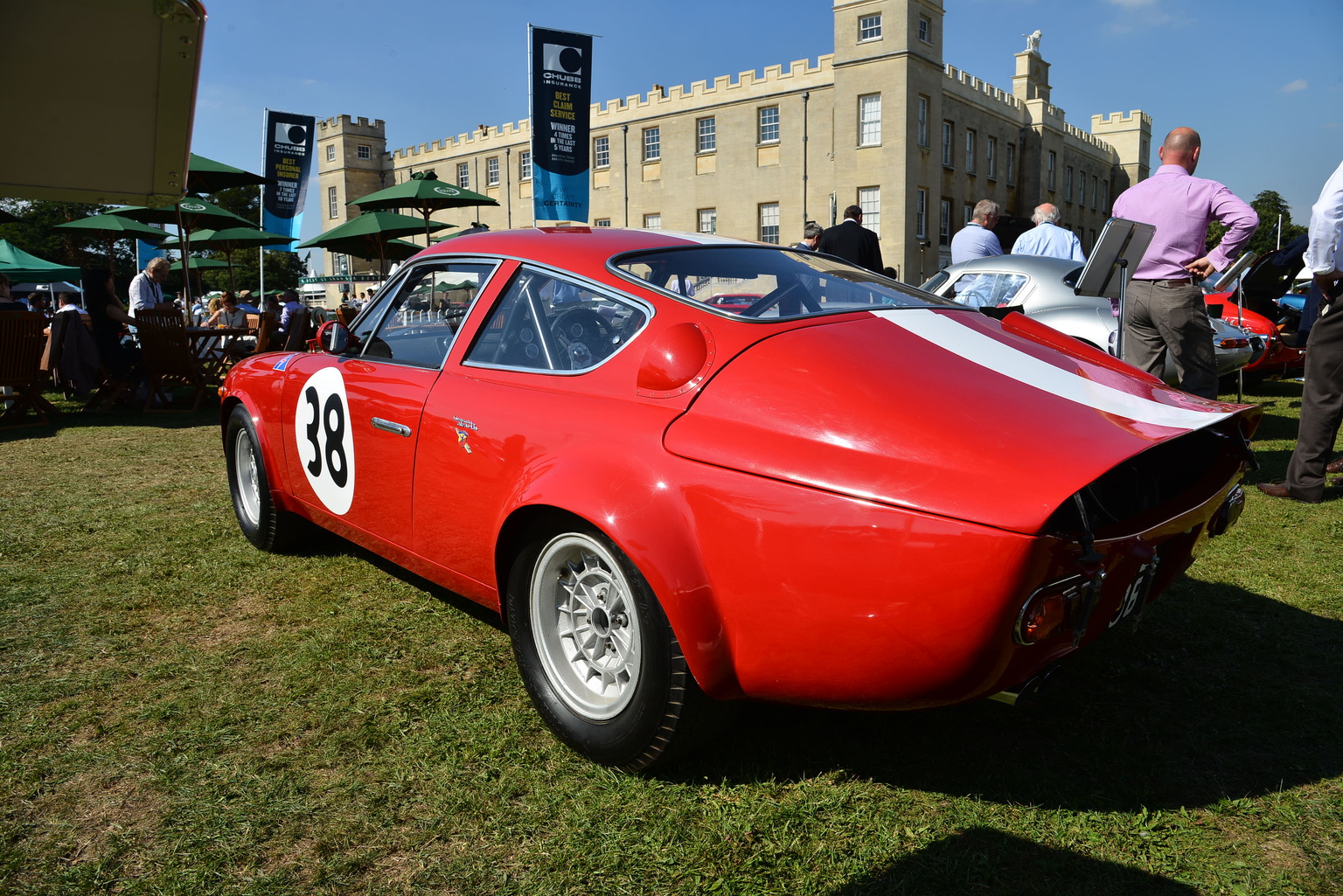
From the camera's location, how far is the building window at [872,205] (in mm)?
35531

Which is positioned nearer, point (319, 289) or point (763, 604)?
point (763, 604)

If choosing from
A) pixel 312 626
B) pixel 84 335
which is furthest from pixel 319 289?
pixel 312 626

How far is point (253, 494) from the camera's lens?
4.32 meters

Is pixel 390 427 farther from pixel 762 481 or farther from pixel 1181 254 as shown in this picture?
pixel 1181 254

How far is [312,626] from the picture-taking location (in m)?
3.27

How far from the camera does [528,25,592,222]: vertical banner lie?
622 inches

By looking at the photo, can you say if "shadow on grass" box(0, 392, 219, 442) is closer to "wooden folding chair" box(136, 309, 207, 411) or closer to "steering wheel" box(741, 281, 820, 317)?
"wooden folding chair" box(136, 309, 207, 411)

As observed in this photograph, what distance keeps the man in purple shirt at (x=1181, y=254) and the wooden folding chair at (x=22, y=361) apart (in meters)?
9.25

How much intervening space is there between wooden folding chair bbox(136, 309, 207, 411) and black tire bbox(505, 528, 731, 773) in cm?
855

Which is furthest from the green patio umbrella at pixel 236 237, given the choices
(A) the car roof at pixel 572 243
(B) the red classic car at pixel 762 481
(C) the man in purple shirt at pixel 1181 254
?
(C) the man in purple shirt at pixel 1181 254

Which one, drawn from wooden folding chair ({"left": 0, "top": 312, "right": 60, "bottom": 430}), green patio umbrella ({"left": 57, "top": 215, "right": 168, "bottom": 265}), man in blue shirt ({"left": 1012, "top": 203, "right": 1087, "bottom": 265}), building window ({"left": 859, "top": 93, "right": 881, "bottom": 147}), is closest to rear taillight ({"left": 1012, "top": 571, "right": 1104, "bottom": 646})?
man in blue shirt ({"left": 1012, "top": 203, "right": 1087, "bottom": 265})

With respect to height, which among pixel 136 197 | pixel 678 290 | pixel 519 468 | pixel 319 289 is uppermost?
pixel 319 289

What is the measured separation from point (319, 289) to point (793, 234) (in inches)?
1354

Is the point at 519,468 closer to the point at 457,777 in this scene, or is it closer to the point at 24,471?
the point at 457,777
